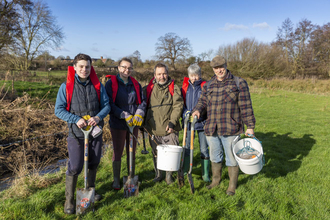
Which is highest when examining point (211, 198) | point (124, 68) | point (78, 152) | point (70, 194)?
point (124, 68)

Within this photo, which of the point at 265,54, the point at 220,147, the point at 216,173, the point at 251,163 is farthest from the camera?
the point at 265,54

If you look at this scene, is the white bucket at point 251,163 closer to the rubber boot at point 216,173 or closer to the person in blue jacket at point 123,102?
the rubber boot at point 216,173

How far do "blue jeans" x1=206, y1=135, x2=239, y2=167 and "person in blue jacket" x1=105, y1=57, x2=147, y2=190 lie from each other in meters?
1.16

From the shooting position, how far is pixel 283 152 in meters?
5.37

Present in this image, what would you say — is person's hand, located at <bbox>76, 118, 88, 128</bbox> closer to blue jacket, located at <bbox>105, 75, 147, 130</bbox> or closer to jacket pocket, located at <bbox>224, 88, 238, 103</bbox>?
blue jacket, located at <bbox>105, 75, 147, 130</bbox>

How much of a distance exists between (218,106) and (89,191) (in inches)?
82.8

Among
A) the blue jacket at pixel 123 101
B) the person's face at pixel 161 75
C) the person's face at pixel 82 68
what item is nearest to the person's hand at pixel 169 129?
the blue jacket at pixel 123 101

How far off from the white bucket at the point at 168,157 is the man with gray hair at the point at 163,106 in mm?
427

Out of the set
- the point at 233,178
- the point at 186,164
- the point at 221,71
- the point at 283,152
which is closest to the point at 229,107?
the point at 221,71

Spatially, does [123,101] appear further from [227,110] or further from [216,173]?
[216,173]

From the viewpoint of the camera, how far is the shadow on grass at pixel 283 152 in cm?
431

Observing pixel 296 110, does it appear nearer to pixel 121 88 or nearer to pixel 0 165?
pixel 121 88

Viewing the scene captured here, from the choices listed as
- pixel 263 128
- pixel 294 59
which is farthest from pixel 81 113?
pixel 294 59

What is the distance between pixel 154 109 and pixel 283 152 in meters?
3.77
